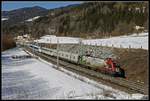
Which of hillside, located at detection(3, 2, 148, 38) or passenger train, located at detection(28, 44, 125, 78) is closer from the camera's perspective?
passenger train, located at detection(28, 44, 125, 78)

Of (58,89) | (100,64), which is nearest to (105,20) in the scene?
(100,64)

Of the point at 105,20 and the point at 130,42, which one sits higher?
the point at 105,20

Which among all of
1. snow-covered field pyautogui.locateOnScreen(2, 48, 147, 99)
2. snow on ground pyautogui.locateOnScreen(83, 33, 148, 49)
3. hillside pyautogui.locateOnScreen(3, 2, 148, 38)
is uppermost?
hillside pyautogui.locateOnScreen(3, 2, 148, 38)

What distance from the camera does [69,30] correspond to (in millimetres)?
191625

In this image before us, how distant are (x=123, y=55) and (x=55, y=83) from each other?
20.6 meters

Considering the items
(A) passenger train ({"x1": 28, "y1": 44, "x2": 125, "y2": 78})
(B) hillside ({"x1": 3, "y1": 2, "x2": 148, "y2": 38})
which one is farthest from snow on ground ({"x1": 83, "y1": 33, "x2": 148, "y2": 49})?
(B) hillside ({"x1": 3, "y1": 2, "x2": 148, "y2": 38})

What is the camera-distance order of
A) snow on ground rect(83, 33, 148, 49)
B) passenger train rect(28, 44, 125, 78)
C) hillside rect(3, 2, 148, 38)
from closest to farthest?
1. passenger train rect(28, 44, 125, 78)
2. snow on ground rect(83, 33, 148, 49)
3. hillside rect(3, 2, 148, 38)

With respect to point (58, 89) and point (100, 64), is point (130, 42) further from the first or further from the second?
point (58, 89)

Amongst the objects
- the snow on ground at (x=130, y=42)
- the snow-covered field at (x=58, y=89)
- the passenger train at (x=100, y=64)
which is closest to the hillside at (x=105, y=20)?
the snow on ground at (x=130, y=42)

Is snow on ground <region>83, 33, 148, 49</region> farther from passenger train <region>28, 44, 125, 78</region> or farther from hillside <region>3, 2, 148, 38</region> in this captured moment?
hillside <region>3, 2, 148, 38</region>

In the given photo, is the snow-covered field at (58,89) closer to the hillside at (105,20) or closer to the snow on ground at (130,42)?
the snow on ground at (130,42)

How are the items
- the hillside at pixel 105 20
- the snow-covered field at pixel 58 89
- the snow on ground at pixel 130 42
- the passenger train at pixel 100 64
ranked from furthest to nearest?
the hillside at pixel 105 20
the snow on ground at pixel 130 42
the passenger train at pixel 100 64
the snow-covered field at pixel 58 89

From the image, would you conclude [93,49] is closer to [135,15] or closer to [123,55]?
[123,55]

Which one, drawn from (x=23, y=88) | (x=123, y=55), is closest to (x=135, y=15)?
(x=123, y=55)
